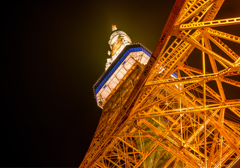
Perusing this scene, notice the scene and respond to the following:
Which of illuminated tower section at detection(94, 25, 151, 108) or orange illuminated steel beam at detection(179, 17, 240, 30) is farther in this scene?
illuminated tower section at detection(94, 25, 151, 108)

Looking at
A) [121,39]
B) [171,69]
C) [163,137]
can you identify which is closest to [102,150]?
[163,137]

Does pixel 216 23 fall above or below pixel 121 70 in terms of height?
below

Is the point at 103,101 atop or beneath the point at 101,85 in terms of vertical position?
beneath

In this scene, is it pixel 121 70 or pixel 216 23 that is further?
pixel 121 70

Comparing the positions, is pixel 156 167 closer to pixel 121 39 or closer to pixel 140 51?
pixel 140 51

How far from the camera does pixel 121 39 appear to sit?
3547 centimetres

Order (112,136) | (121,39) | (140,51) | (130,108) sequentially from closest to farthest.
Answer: (130,108) < (112,136) < (140,51) < (121,39)

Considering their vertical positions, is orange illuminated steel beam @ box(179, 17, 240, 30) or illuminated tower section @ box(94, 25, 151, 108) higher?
illuminated tower section @ box(94, 25, 151, 108)

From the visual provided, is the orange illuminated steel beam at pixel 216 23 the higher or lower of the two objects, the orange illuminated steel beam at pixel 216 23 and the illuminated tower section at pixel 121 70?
the lower

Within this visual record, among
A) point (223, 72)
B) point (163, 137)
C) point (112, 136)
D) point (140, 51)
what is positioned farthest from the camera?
point (140, 51)

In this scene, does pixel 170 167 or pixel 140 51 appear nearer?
pixel 170 167

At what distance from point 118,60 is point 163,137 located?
14.2 metres

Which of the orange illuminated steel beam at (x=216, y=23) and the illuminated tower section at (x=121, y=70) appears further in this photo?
the illuminated tower section at (x=121, y=70)

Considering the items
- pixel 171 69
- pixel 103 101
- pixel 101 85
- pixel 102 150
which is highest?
pixel 101 85
